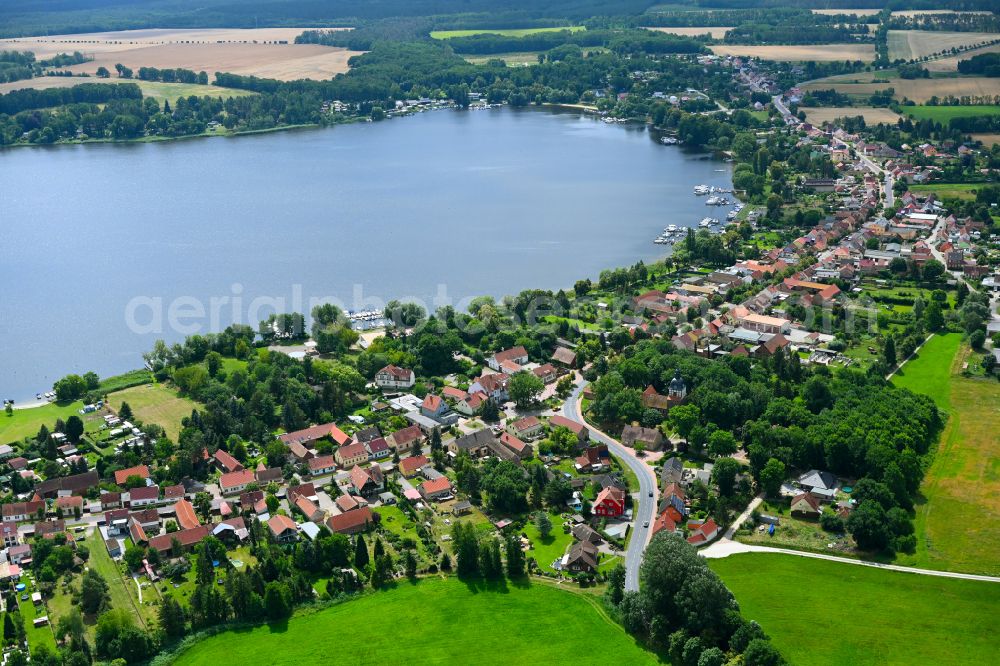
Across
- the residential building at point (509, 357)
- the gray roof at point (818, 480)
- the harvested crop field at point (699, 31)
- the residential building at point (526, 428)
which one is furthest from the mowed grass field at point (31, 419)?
the harvested crop field at point (699, 31)

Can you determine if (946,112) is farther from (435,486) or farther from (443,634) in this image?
(443,634)

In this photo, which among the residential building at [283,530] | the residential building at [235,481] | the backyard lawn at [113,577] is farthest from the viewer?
the residential building at [235,481]

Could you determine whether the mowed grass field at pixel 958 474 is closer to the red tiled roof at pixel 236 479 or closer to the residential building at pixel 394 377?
the residential building at pixel 394 377

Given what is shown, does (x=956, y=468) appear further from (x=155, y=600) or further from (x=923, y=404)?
(x=155, y=600)

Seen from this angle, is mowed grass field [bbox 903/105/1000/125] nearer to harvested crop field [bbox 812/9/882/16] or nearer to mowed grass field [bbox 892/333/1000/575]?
mowed grass field [bbox 892/333/1000/575]

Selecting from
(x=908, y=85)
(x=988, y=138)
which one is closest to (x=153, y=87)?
(x=908, y=85)

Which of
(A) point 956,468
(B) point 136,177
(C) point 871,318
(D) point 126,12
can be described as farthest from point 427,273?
(D) point 126,12
